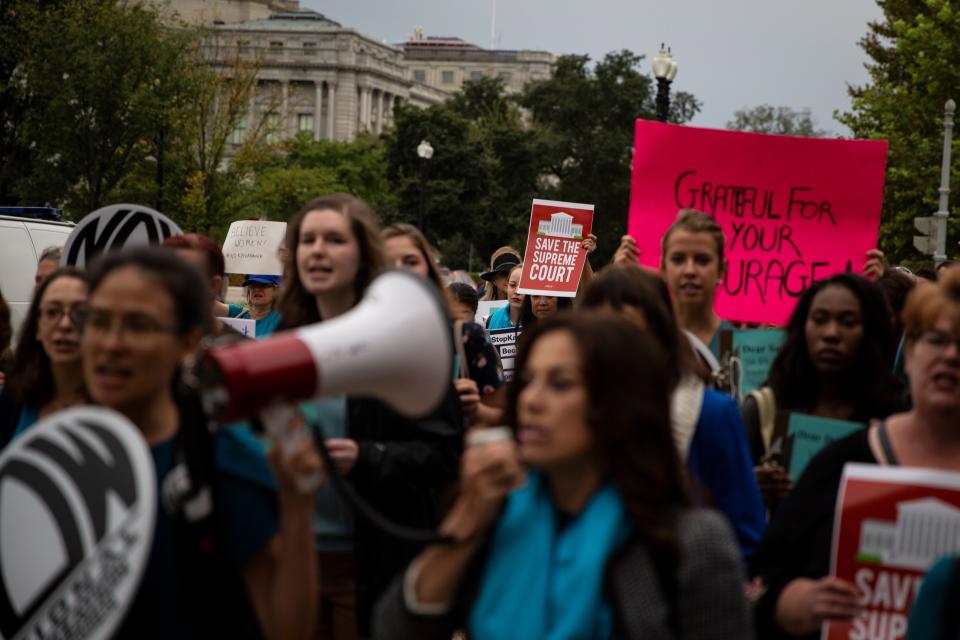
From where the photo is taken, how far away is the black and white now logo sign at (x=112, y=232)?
5.92 m

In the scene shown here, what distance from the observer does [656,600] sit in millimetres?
2566

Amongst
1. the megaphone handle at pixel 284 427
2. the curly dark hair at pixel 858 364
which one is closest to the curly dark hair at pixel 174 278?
the megaphone handle at pixel 284 427

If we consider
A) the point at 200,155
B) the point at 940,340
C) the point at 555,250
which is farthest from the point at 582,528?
the point at 200,155

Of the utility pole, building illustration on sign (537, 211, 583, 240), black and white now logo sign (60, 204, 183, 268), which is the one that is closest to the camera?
black and white now logo sign (60, 204, 183, 268)

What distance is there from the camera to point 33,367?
442 cm

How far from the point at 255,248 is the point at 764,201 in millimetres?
4358

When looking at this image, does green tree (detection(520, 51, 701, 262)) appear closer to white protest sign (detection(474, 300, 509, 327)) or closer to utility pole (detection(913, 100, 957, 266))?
utility pole (detection(913, 100, 957, 266))

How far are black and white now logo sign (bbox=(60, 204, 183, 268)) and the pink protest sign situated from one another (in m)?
2.07

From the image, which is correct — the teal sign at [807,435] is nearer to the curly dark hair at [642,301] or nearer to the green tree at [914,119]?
the curly dark hair at [642,301]

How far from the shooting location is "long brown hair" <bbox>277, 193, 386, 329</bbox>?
450 cm

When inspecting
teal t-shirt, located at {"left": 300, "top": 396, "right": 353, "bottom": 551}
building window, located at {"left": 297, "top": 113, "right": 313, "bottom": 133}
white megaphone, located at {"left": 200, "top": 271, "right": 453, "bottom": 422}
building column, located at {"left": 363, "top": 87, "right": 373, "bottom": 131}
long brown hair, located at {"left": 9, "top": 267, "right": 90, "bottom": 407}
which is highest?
building column, located at {"left": 363, "top": 87, "right": 373, "bottom": 131}

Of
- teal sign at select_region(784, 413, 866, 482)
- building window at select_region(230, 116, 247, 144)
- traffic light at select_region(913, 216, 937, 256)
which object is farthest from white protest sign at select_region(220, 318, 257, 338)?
building window at select_region(230, 116, 247, 144)

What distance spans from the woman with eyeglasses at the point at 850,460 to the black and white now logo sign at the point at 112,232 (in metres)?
3.20

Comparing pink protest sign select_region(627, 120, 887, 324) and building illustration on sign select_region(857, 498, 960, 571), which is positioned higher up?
pink protest sign select_region(627, 120, 887, 324)
